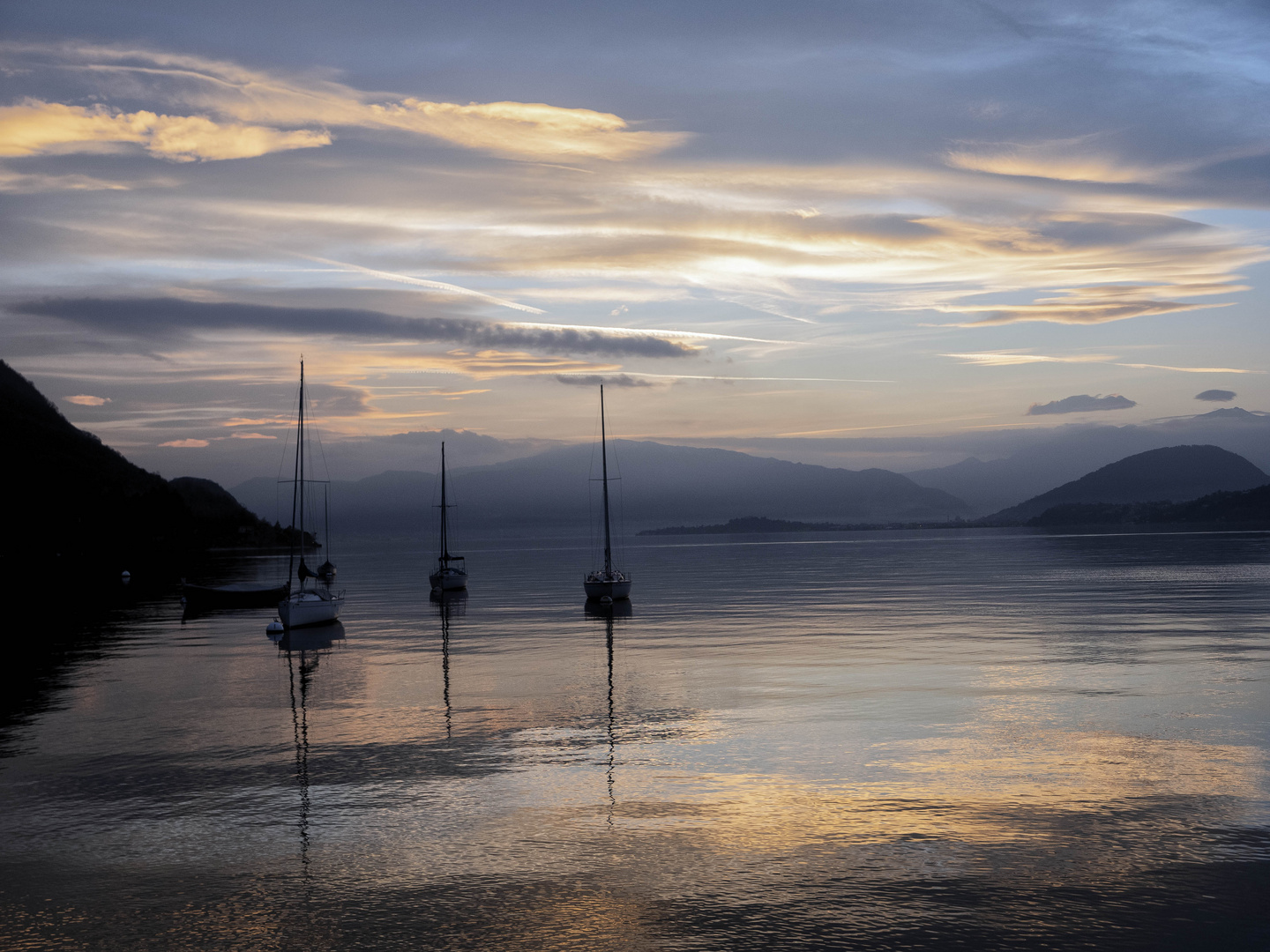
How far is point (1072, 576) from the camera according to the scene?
96125 mm

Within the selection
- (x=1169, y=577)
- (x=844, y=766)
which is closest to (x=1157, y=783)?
(x=844, y=766)

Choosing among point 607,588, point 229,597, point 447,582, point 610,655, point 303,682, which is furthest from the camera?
point 447,582

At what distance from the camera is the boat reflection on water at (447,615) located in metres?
29.8

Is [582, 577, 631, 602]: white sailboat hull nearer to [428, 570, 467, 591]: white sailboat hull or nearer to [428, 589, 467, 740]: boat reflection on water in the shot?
[428, 589, 467, 740]: boat reflection on water

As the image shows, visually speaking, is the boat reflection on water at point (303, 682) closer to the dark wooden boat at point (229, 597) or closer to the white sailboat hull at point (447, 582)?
the dark wooden boat at point (229, 597)

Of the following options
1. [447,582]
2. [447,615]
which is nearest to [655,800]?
[447,615]

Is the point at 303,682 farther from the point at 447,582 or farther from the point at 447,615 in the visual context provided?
the point at 447,582

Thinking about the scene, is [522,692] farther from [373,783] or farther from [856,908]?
[856,908]

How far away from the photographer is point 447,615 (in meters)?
66.8

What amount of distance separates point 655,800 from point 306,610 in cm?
4375

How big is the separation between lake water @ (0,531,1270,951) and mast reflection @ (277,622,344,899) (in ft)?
0.54

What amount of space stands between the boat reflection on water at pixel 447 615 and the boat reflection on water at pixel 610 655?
4.37 metres

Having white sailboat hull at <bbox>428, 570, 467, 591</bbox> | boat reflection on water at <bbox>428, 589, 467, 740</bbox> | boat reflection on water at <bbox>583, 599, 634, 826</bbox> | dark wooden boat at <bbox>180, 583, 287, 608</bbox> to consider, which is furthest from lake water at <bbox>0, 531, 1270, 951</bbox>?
white sailboat hull at <bbox>428, 570, 467, 591</bbox>

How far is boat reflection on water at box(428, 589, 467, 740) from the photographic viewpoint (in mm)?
29750
